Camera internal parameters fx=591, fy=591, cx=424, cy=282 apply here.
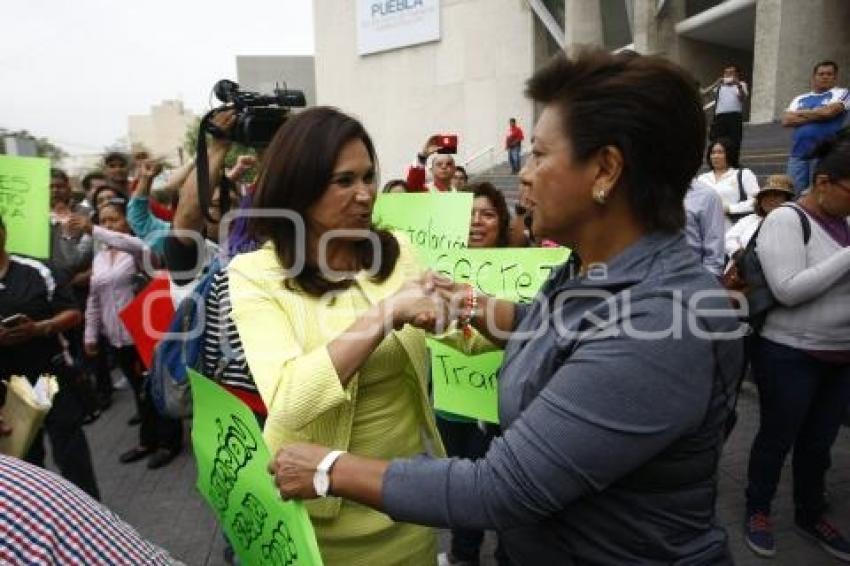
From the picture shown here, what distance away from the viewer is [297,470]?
1.09 m

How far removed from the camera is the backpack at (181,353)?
1.90 metres

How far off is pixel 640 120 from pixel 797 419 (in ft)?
7.53

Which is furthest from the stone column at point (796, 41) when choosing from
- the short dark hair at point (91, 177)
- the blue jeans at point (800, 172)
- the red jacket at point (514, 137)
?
the short dark hair at point (91, 177)

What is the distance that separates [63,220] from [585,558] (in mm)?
5159

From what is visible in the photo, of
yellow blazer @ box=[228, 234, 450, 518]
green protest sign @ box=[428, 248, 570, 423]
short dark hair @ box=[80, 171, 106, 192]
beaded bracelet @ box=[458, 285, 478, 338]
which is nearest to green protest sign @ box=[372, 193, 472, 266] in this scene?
green protest sign @ box=[428, 248, 570, 423]

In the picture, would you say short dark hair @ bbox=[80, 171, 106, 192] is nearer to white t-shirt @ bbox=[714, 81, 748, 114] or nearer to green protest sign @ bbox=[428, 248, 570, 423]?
green protest sign @ bbox=[428, 248, 570, 423]

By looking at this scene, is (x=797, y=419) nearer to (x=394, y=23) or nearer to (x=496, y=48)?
(x=496, y=48)

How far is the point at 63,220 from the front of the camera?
16.2 feet

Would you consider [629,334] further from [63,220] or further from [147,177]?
[63,220]

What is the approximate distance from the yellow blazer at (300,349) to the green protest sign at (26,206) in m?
1.99

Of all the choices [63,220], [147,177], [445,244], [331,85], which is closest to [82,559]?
[445,244]

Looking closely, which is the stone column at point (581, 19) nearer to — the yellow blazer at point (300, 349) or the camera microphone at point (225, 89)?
the camera microphone at point (225, 89)

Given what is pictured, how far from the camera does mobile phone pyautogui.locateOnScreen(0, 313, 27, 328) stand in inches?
108

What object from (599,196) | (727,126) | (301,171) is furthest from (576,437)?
(727,126)
